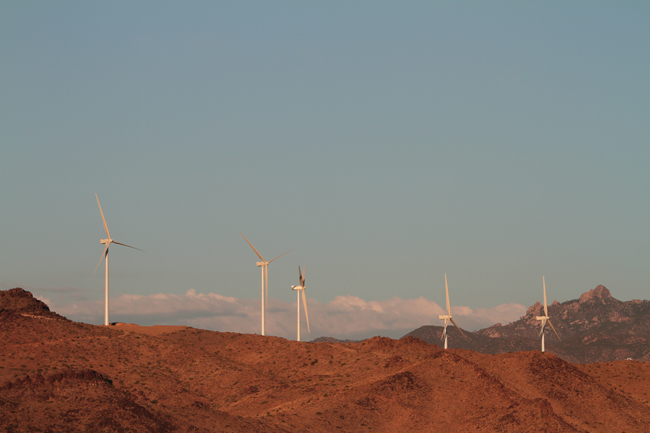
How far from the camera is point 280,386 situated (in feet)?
351

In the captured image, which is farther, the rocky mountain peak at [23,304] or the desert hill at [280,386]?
the rocky mountain peak at [23,304]

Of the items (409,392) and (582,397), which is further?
(582,397)

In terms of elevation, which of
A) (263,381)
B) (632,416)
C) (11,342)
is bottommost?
(632,416)

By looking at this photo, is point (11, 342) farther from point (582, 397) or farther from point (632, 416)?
point (632, 416)

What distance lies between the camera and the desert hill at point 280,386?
240ft

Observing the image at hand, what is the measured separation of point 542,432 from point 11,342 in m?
85.4

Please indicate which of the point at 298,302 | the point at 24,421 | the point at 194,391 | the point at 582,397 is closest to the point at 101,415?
the point at 24,421

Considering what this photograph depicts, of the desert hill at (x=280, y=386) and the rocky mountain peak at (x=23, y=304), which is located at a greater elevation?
the rocky mountain peak at (x=23, y=304)

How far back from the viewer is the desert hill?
73.2 metres

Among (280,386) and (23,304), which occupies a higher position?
(23,304)

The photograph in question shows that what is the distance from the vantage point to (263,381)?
112 metres

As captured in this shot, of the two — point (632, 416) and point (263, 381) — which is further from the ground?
point (263, 381)

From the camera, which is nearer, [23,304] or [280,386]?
[280,386]

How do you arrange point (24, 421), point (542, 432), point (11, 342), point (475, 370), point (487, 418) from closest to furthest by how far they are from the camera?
1. point (24, 421)
2. point (542, 432)
3. point (487, 418)
4. point (475, 370)
5. point (11, 342)
